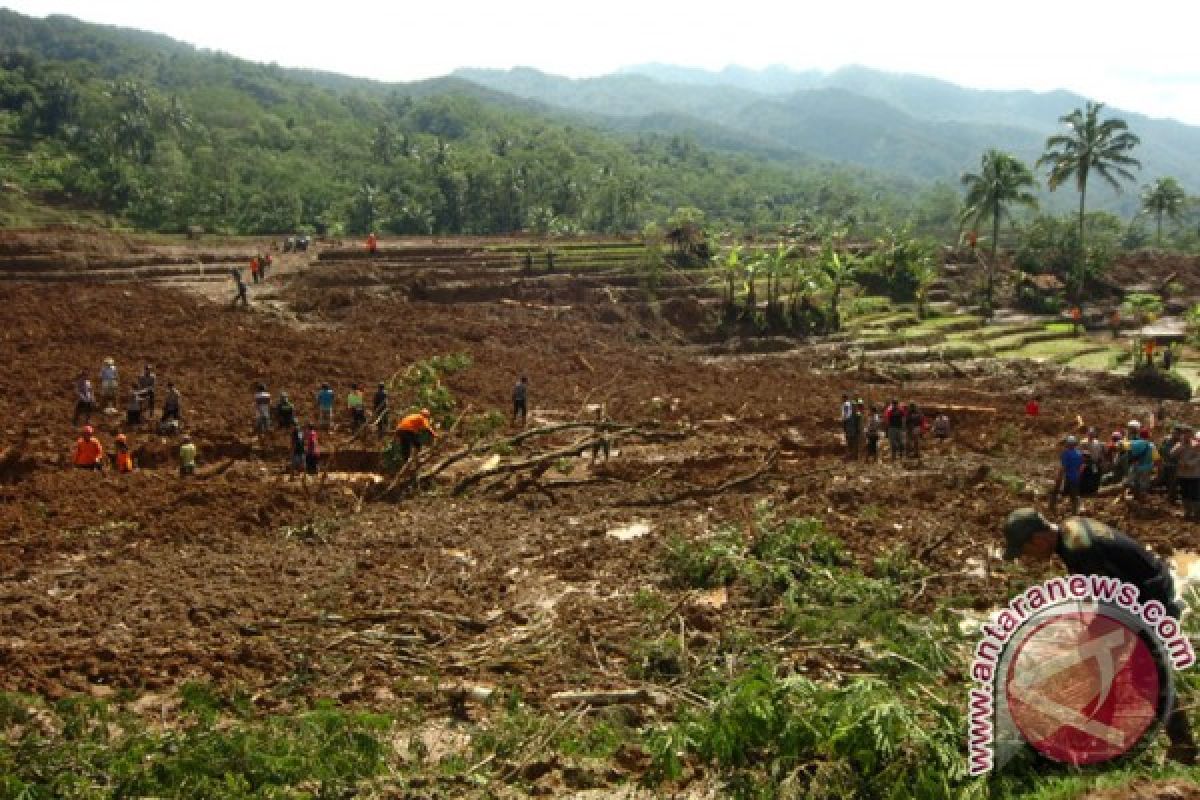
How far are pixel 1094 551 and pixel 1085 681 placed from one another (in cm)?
72

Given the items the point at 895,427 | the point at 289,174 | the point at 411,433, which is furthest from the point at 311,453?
the point at 289,174

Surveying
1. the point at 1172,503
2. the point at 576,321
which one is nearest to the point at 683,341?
the point at 576,321

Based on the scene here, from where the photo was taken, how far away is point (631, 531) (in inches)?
474

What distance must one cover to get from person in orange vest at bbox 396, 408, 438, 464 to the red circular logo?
11.1 m

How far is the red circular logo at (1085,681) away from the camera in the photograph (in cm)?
471

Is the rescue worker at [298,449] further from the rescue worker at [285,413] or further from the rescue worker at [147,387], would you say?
the rescue worker at [147,387]

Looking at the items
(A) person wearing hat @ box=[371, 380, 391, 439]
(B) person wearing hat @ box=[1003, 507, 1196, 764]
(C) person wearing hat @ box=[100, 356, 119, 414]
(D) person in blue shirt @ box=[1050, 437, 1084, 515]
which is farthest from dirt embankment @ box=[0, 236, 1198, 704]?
(B) person wearing hat @ box=[1003, 507, 1196, 764]

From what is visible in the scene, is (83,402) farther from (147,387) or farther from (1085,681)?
(1085,681)

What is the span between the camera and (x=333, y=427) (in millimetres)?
17500

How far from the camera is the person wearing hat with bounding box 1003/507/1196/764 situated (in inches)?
188

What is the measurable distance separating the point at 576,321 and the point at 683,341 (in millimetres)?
4648

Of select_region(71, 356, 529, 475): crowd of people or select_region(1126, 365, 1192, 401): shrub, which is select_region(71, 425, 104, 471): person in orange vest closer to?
select_region(71, 356, 529, 475): crowd of people

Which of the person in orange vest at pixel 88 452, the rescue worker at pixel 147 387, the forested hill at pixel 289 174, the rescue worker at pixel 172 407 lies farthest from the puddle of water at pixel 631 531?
the forested hill at pixel 289 174

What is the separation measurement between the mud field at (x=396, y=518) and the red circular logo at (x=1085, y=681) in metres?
2.87
